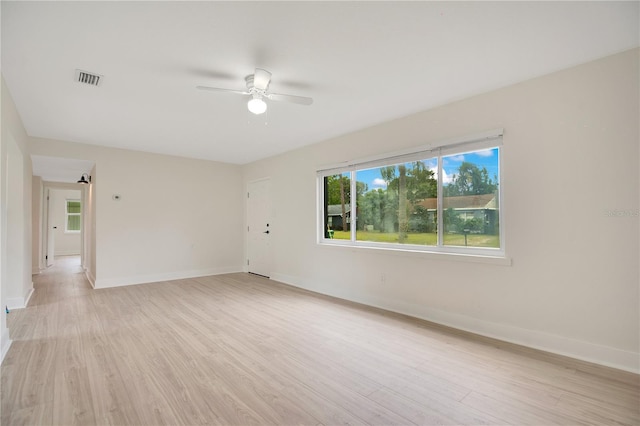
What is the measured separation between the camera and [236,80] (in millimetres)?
2867

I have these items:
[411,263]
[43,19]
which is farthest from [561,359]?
[43,19]

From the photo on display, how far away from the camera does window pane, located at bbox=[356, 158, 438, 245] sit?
3760mm

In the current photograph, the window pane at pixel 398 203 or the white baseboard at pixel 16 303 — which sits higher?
the window pane at pixel 398 203

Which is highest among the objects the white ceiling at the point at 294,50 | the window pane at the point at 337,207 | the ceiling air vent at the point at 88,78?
the white ceiling at the point at 294,50

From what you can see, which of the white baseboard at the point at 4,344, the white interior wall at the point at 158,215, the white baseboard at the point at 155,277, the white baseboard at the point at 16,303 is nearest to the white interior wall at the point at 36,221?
the white interior wall at the point at 158,215

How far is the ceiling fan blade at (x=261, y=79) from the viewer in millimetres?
2637

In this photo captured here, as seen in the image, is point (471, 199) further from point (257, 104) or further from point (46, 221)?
point (46, 221)

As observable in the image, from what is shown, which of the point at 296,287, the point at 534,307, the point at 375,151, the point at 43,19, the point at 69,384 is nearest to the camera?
the point at 43,19

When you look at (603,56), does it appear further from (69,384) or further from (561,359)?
(69,384)

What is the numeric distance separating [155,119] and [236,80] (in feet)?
5.89

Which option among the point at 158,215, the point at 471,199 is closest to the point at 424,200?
the point at 471,199

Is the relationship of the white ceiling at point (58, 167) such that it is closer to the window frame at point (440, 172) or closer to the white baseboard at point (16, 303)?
the white baseboard at point (16, 303)

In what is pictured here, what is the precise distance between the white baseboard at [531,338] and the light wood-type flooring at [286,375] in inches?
4.3

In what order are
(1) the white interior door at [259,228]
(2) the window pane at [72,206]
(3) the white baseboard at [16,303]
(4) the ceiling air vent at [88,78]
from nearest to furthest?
(4) the ceiling air vent at [88,78] < (3) the white baseboard at [16,303] < (1) the white interior door at [259,228] < (2) the window pane at [72,206]
